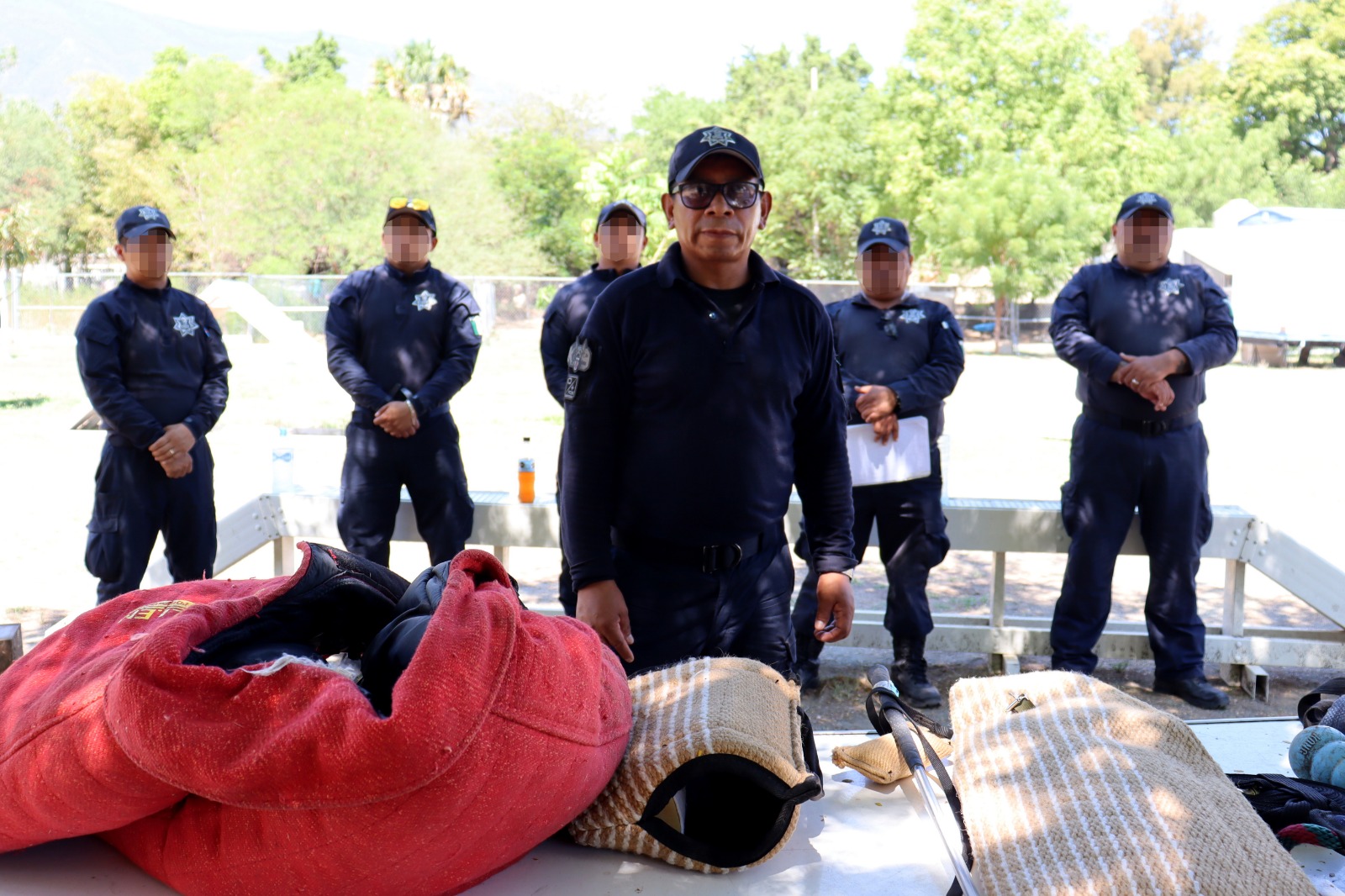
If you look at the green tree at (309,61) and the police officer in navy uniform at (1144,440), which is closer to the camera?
the police officer in navy uniform at (1144,440)

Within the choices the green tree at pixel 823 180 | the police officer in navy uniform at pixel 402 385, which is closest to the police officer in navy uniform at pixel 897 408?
the police officer in navy uniform at pixel 402 385

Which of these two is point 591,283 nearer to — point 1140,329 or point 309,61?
point 1140,329

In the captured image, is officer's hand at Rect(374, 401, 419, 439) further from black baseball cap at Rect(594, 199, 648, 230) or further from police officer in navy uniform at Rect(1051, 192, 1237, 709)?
police officer in navy uniform at Rect(1051, 192, 1237, 709)

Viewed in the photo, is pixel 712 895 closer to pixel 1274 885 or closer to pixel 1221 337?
pixel 1274 885

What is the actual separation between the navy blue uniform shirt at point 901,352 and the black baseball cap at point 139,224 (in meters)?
3.22

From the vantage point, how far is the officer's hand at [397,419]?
5656 millimetres

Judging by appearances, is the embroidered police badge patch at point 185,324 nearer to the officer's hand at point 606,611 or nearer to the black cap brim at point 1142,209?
the officer's hand at point 606,611

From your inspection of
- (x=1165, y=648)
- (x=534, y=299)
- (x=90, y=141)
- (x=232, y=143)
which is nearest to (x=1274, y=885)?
(x=1165, y=648)

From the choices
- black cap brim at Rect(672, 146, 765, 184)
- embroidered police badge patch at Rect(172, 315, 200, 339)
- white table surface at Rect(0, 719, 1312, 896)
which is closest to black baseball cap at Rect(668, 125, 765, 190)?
black cap brim at Rect(672, 146, 765, 184)

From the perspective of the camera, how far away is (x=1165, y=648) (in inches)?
213

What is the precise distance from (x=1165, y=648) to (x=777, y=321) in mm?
3354

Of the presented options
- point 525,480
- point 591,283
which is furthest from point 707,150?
point 591,283

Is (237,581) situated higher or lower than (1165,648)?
higher

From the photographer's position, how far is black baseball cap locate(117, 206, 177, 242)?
5430 mm
